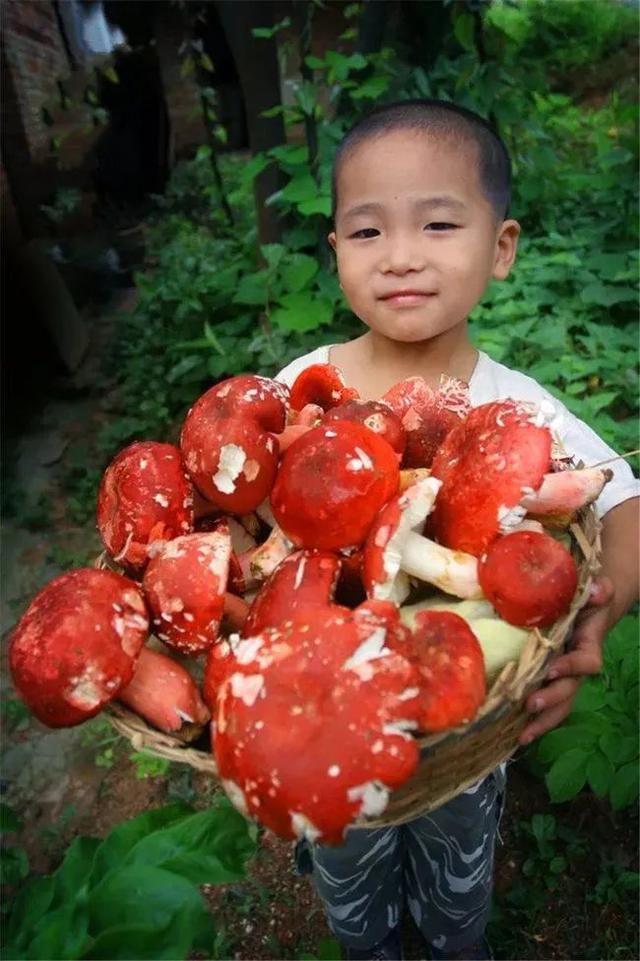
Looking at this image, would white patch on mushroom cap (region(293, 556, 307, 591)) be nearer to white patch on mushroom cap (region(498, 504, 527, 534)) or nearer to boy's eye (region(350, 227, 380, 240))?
white patch on mushroom cap (region(498, 504, 527, 534))

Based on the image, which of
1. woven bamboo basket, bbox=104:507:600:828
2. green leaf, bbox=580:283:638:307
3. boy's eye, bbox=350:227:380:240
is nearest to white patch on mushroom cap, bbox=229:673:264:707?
woven bamboo basket, bbox=104:507:600:828

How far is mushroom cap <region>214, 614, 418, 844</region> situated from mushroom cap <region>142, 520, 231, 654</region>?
17 centimetres

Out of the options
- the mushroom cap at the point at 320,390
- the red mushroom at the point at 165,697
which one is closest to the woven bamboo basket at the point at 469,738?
the red mushroom at the point at 165,697

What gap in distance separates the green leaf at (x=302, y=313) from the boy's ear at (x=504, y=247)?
1736 mm

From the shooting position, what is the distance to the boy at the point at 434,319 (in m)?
1.42

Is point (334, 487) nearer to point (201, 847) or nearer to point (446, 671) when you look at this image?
point (446, 671)

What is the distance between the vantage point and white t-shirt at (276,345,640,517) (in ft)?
4.59

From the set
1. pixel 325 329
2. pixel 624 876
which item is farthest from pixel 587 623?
pixel 325 329

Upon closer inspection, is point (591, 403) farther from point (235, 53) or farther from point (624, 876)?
point (235, 53)

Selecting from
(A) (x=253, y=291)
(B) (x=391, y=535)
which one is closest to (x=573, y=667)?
(B) (x=391, y=535)

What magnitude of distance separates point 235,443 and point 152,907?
2.13 feet

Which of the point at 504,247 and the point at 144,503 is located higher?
the point at 504,247

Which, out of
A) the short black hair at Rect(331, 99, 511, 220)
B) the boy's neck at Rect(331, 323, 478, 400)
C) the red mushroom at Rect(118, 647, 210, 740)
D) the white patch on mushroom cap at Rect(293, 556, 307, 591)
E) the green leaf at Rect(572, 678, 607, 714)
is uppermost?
the short black hair at Rect(331, 99, 511, 220)

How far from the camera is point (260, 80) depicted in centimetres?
352
